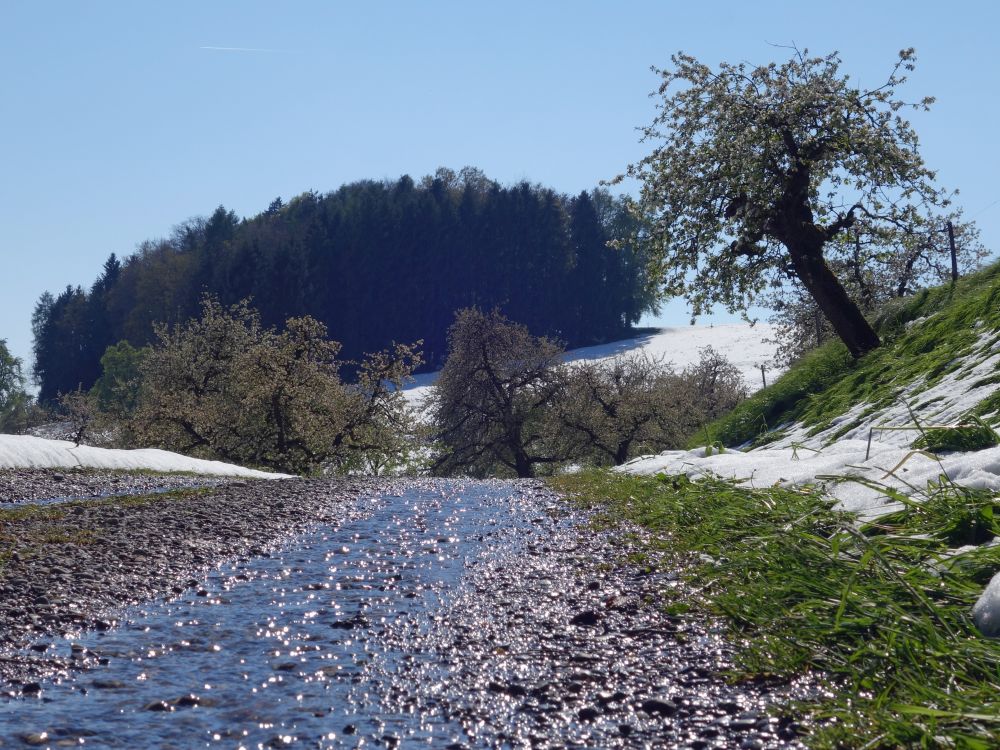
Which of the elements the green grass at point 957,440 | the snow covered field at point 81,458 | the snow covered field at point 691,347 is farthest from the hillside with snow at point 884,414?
the snow covered field at point 691,347

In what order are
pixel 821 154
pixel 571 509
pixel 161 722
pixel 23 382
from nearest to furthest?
pixel 161 722, pixel 571 509, pixel 821 154, pixel 23 382

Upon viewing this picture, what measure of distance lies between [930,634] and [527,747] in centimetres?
277

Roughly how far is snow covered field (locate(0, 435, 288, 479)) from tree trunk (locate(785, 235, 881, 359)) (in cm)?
2135

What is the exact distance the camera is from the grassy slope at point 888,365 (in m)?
19.6

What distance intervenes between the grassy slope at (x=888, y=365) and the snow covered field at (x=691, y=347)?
69.1m

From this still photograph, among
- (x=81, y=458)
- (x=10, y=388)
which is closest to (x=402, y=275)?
(x=10, y=388)

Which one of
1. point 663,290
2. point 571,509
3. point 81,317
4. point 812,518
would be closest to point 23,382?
point 81,317

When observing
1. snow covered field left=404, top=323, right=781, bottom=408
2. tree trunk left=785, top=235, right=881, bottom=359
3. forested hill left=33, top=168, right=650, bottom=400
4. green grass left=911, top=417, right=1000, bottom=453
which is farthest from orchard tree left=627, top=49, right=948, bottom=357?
forested hill left=33, top=168, right=650, bottom=400

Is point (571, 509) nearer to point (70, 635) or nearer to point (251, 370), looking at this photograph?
point (70, 635)

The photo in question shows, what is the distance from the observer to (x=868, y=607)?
21.4 ft

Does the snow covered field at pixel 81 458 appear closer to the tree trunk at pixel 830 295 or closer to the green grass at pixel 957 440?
the tree trunk at pixel 830 295

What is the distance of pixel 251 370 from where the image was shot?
1940 inches

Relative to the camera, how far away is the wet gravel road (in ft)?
17.7

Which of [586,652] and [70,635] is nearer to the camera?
[586,652]
